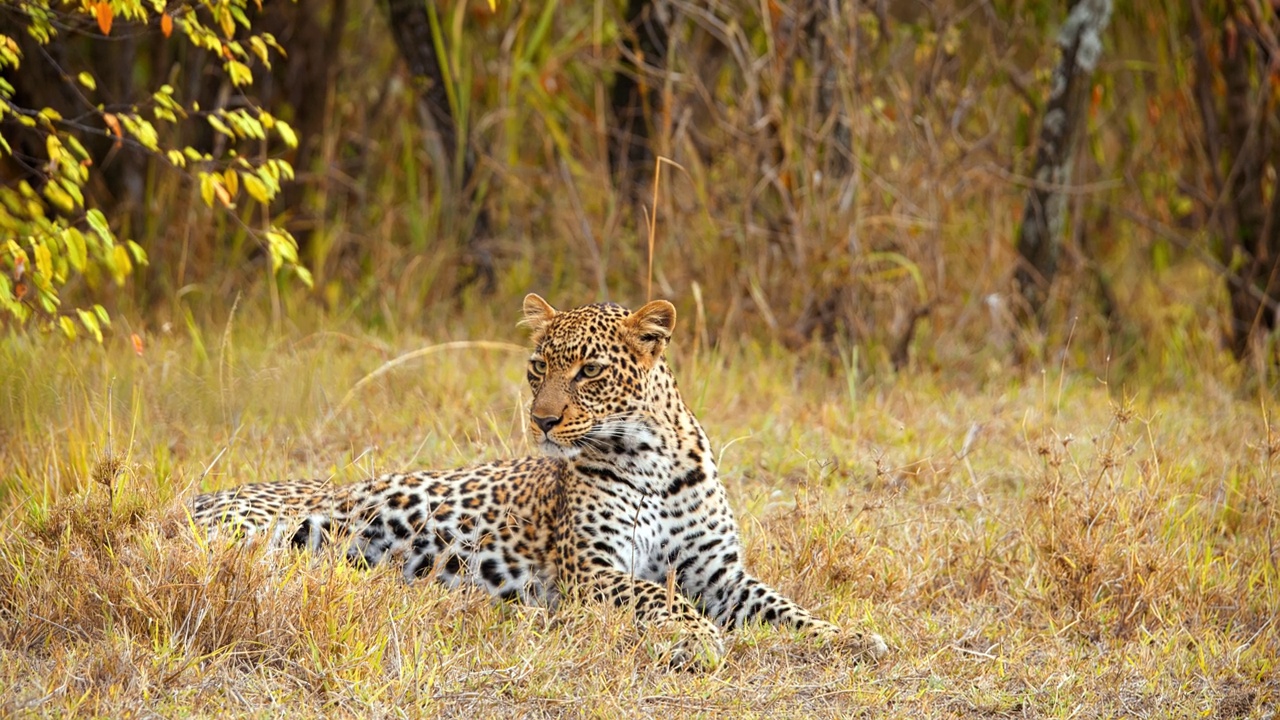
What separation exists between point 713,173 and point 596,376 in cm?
460

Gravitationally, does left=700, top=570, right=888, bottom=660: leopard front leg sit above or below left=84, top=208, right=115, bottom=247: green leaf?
below

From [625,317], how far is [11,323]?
140 inches

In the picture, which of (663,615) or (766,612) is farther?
(766,612)

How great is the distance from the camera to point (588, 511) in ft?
17.5

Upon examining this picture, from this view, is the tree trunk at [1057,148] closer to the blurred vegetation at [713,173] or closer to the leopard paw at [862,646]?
the blurred vegetation at [713,173]

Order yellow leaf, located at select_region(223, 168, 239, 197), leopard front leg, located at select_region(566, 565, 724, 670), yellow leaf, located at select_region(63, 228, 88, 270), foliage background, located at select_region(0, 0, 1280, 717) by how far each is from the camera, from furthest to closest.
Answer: yellow leaf, located at select_region(223, 168, 239, 197) < yellow leaf, located at select_region(63, 228, 88, 270) < leopard front leg, located at select_region(566, 565, 724, 670) < foliage background, located at select_region(0, 0, 1280, 717)

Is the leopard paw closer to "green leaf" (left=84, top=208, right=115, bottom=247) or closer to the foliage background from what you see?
the foliage background

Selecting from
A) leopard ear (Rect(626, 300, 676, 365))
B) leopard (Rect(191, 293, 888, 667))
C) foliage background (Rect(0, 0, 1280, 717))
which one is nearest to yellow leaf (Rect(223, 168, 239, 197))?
foliage background (Rect(0, 0, 1280, 717))

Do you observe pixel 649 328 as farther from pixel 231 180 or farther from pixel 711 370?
pixel 711 370

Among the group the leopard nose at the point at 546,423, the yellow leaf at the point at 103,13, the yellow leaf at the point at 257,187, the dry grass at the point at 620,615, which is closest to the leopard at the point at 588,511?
the leopard nose at the point at 546,423

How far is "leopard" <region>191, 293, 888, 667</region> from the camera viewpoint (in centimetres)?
527

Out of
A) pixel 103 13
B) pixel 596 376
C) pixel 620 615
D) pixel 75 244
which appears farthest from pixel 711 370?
pixel 103 13

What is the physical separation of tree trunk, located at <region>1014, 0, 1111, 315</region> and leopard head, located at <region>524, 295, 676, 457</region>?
5.06 m

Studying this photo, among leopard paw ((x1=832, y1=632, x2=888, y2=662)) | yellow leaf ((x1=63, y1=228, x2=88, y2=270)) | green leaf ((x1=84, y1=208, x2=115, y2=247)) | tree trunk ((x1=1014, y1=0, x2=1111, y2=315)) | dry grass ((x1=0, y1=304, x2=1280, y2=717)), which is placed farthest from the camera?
tree trunk ((x1=1014, y1=0, x2=1111, y2=315))
